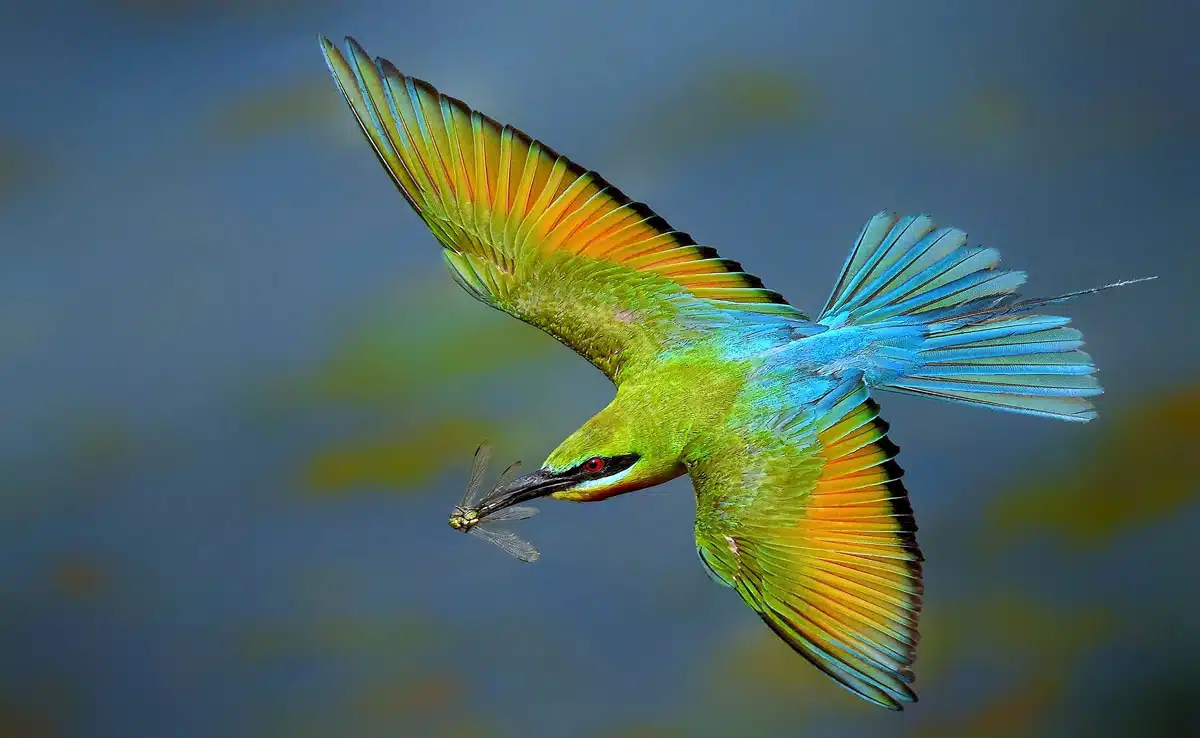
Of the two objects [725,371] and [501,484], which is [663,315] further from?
[501,484]

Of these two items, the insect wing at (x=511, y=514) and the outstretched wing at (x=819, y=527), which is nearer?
the outstretched wing at (x=819, y=527)

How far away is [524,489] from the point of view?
123 cm

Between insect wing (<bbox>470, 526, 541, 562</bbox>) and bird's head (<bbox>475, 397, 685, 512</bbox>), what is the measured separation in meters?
0.07

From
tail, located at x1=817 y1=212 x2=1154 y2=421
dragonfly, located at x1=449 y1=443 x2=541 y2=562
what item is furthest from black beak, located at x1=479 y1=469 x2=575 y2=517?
tail, located at x1=817 y1=212 x2=1154 y2=421

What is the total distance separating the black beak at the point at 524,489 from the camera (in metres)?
1.21

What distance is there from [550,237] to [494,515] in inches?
10.6

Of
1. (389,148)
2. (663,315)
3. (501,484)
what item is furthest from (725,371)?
(389,148)

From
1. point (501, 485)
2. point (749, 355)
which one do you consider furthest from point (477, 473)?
point (749, 355)

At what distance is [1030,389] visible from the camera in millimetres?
1266

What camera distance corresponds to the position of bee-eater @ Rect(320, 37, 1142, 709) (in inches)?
46.4

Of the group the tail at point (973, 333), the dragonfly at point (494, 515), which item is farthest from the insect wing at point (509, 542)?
the tail at point (973, 333)

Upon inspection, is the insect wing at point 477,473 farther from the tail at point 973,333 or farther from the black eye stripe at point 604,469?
the tail at point 973,333

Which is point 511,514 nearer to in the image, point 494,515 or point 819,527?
point 494,515

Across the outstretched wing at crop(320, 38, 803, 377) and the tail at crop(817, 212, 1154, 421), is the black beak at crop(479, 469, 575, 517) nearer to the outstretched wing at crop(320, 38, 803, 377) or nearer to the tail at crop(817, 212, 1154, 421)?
the outstretched wing at crop(320, 38, 803, 377)
